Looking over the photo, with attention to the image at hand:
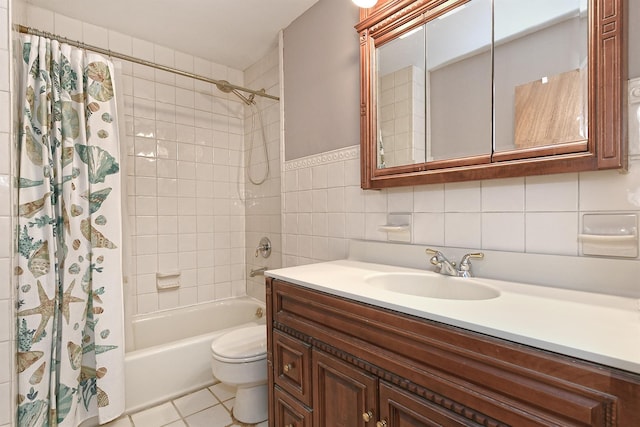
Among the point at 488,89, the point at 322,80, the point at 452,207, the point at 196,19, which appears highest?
the point at 196,19

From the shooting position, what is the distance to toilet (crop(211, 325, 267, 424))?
5.11 feet

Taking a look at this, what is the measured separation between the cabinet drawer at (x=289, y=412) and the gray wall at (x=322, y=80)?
123 centimetres

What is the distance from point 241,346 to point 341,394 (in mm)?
876

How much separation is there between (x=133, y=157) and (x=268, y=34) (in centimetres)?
132

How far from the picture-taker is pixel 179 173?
2.43 metres

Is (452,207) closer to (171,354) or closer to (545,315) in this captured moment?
(545,315)

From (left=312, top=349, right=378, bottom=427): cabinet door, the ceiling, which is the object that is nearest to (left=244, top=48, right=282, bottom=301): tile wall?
the ceiling

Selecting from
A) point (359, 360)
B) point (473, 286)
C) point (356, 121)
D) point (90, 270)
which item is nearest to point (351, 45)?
point (356, 121)

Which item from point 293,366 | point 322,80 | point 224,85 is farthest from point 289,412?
point 224,85

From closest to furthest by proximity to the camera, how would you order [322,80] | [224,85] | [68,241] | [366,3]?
[366,3], [68,241], [322,80], [224,85]

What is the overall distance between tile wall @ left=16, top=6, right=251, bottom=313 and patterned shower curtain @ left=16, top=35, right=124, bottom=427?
21.5 inches

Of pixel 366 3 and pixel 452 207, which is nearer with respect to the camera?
pixel 452 207

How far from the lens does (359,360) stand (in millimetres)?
937

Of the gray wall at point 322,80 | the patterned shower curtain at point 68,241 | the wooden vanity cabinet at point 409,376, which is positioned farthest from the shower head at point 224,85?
the wooden vanity cabinet at point 409,376
